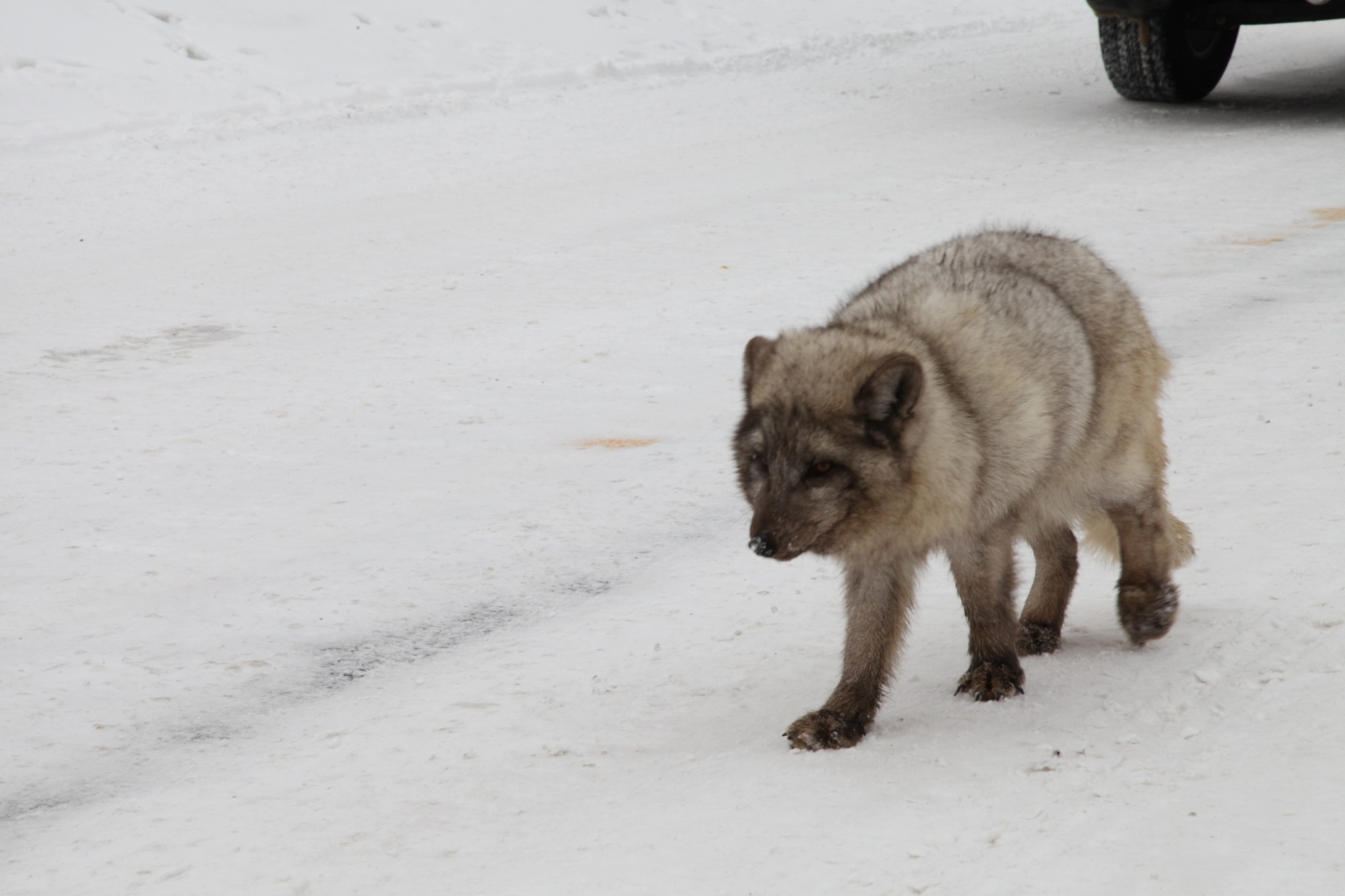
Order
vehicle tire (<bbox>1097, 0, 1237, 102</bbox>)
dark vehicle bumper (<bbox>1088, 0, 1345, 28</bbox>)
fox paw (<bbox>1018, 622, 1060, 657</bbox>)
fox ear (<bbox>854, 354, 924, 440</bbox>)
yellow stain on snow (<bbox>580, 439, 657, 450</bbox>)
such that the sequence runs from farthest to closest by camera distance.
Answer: vehicle tire (<bbox>1097, 0, 1237, 102</bbox>)
dark vehicle bumper (<bbox>1088, 0, 1345, 28</bbox>)
yellow stain on snow (<bbox>580, 439, 657, 450</bbox>)
fox paw (<bbox>1018, 622, 1060, 657</bbox>)
fox ear (<bbox>854, 354, 924, 440</bbox>)

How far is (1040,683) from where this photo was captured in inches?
156

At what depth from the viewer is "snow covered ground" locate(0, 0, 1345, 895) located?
3.26 m

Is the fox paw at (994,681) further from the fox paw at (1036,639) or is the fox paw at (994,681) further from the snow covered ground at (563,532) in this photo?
the fox paw at (1036,639)

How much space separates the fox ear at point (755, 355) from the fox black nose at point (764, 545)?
472mm

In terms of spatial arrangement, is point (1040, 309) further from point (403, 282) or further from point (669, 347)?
point (403, 282)

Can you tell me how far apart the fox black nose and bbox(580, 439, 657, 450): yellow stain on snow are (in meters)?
2.47

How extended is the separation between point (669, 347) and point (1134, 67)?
7.70 meters

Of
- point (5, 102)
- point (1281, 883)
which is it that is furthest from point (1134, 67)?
point (1281, 883)

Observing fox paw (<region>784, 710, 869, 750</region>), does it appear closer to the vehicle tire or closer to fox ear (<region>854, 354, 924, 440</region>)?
fox ear (<region>854, 354, 924, 440</region>)

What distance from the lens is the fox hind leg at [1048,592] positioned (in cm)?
419

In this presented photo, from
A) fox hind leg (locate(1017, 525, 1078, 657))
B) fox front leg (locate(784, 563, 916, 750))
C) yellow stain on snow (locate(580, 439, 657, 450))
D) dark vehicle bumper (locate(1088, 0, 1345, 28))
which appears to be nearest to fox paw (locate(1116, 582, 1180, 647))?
fox hind leg (locate(1017, 525, 1078, 657))

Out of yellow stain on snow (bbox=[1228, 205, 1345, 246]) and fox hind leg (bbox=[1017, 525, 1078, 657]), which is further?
yellow stain on snow (bbox=[1228, 205, 1345, 246])

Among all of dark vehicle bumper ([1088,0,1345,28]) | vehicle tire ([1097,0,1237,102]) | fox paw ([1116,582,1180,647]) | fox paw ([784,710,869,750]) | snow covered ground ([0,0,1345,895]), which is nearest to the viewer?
snow covered ground ([0,0,1345,895])

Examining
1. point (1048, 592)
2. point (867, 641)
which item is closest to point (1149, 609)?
point (1048, 592)
